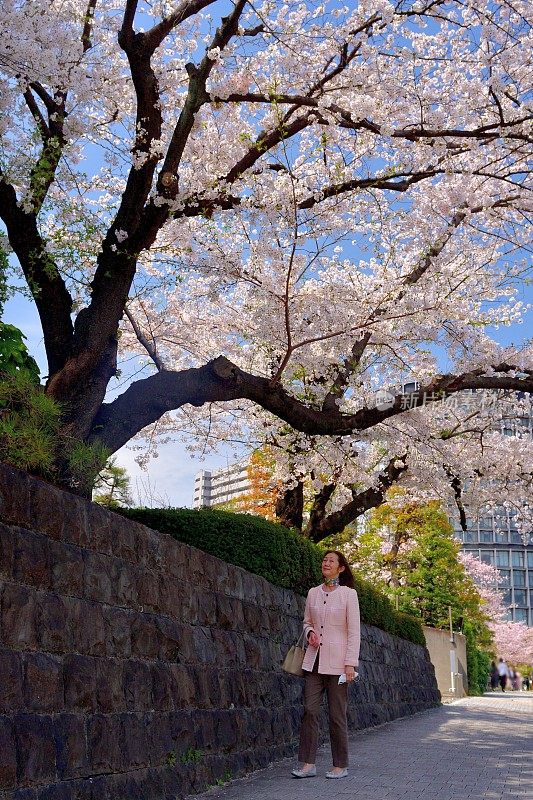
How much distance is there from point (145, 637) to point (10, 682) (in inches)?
66.3

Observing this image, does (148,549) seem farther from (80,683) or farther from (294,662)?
(294,662)

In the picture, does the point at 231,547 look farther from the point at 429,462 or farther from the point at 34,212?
the point at 429,462

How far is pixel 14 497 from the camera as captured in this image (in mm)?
4707

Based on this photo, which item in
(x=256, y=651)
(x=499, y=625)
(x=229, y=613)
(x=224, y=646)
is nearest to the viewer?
(x=224, y=646)

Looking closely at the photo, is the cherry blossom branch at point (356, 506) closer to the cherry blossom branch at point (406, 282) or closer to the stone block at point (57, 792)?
the cherry blossom branch at point (406, 282)

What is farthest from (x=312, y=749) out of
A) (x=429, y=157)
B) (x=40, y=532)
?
(x=429, y=157)

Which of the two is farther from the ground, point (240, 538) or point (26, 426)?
point (26, 426)

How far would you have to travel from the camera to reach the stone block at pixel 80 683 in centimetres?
480

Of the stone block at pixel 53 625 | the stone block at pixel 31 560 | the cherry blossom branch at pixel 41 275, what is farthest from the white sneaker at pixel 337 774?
the cherry blossom branch at pixel 41 275

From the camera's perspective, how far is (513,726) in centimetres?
1371

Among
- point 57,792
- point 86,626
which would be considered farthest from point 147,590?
point 57,792

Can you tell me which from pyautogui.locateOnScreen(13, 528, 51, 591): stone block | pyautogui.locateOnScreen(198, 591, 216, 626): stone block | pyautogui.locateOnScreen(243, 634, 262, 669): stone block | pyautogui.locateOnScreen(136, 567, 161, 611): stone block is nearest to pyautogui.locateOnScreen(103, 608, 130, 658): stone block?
pyautogui.locateOnScreen(136, 567, 161, 611): stone block

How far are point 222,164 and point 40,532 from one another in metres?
7.41

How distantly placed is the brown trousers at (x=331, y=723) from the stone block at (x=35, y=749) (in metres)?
3.03
